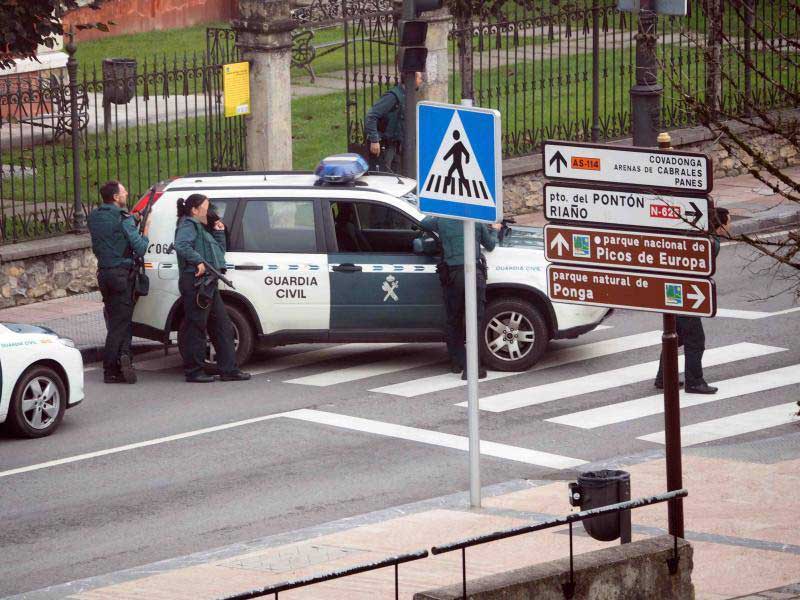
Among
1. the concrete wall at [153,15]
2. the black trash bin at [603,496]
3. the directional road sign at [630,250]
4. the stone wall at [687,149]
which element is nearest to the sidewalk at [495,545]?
the black trash bin at [603,496]

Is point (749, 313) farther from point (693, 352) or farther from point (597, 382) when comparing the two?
point (693, 352)

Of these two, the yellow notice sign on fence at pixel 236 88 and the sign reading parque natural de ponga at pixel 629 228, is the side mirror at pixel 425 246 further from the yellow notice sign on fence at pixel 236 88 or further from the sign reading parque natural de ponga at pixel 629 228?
the yellow notice sign on fence at pixel 236 88

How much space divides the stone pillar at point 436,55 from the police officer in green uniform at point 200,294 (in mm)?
7914

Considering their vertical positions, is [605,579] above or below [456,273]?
below

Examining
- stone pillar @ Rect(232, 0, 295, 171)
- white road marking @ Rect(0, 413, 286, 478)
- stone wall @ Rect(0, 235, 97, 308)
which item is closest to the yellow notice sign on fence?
stone pillar @ Rect(232, 0, 295, 171)

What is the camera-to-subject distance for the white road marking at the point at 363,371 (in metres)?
15.4

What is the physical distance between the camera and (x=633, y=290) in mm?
9250

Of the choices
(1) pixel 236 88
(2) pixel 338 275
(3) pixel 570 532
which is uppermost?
(1) pixel 236 88

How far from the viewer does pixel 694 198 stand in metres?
9.09

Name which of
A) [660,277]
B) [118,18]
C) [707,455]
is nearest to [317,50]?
[118,18]

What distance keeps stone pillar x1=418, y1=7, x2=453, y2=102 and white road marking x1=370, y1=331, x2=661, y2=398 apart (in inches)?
280

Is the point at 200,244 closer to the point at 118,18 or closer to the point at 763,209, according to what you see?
the point at 763,209

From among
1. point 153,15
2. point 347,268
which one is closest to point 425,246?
point 347,268

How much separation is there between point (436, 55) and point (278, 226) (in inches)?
306
